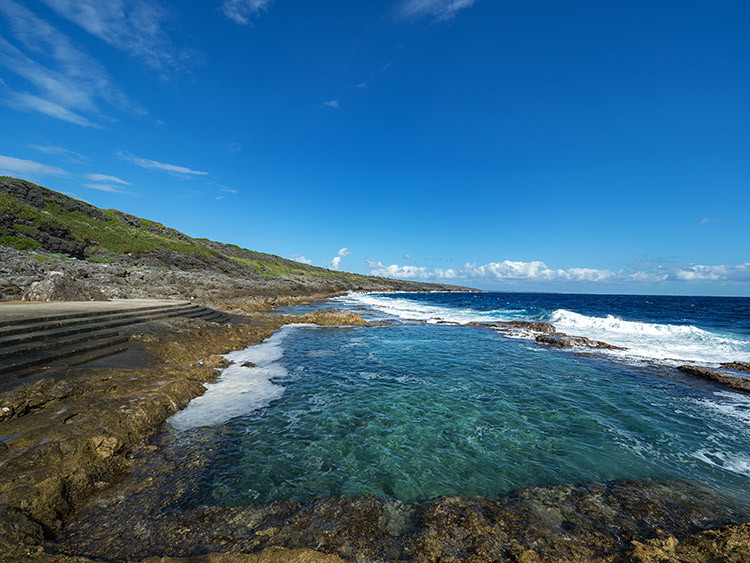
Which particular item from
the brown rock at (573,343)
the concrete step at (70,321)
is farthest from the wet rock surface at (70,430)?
the brown rock at (573,343)

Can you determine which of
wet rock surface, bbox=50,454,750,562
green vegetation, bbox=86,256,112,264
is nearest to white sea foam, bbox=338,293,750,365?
wet rock surface, bbox=50,454,750,562

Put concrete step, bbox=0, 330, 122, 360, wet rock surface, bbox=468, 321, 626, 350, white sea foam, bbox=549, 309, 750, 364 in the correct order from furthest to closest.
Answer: wet rock surface, bbox=468, 321, 626, 350 < white sea foam, bbox=549, 309, 750, 364 < concrete step, bbox=0, 330, 122, 360

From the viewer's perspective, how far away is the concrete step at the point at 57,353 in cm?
817

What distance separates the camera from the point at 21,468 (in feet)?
15.7

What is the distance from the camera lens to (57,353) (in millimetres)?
9664

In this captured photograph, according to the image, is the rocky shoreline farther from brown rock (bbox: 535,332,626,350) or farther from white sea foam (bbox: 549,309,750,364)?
white sea foam (bbox: 549,309,750,364)

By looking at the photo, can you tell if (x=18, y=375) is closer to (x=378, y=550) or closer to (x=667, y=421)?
(x=378, y=550)

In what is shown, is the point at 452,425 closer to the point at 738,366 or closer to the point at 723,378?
the point at 723,378

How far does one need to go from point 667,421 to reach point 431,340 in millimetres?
13914

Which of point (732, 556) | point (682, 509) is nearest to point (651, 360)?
point (682, 509)

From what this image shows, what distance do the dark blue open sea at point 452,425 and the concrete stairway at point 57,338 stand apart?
14.8 feet

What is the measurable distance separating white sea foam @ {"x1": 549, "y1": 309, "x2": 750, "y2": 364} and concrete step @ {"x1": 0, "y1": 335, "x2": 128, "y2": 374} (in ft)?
87.6

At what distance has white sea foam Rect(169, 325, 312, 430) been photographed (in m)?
8.23

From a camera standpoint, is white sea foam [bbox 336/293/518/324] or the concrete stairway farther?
white sea foam [bbox 336/293/518/324]
